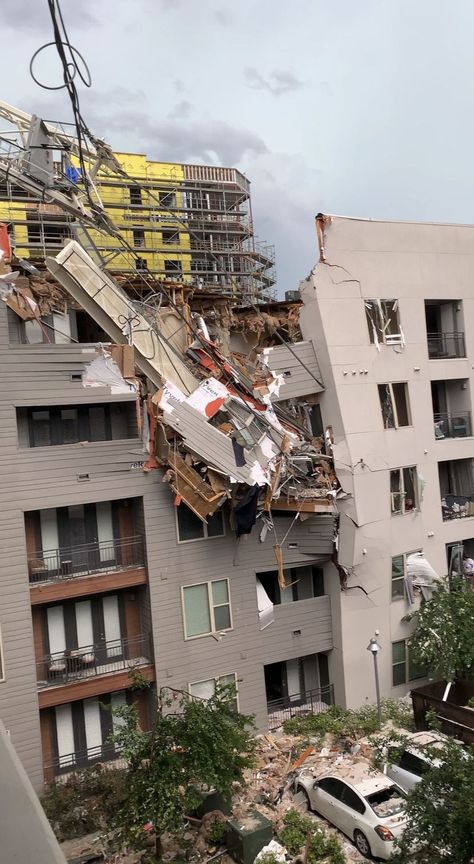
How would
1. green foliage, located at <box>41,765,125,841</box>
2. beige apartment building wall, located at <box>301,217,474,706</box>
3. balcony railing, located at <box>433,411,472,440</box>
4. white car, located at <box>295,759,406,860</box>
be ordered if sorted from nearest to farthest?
white car, located at <box>295,759,406,860</box> < green foliage, located at <box>41,765,125,841</box> < beige apartment building wall, located at <box>301,217,474,706</box> < balcony railing, located at <box>433,411,472,440</box>

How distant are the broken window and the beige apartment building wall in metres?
0.21

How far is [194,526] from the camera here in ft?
55.6

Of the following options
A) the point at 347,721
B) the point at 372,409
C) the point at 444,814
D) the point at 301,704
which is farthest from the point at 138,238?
the point at 444,814

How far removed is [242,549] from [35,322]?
874cm

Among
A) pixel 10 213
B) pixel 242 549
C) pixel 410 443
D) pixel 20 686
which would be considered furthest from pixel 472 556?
pixel 10 213

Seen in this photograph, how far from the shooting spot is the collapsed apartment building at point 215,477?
15172 millimetres

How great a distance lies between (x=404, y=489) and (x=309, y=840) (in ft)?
34.3

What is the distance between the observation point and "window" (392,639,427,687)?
19.3 meters

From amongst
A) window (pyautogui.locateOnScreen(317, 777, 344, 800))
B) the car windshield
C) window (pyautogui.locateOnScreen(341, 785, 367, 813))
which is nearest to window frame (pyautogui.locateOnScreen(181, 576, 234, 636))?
window (pyautogui.locateOnScreen(317, 777, 344, 800))

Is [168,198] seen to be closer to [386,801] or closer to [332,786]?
[332,786]

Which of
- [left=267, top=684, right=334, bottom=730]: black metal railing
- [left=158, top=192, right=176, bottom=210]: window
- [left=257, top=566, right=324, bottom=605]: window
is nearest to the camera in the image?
[left=267, top=684, right=334, bottom=730]: black metal railing

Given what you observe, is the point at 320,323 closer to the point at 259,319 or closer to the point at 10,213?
the point at 259,319

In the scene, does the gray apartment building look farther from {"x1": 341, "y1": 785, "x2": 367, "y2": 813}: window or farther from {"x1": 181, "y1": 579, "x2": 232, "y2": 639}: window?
{"x1": 341, "y1": 785, "x2": 367, "y2": 813}: window

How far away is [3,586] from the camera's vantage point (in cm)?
1437
